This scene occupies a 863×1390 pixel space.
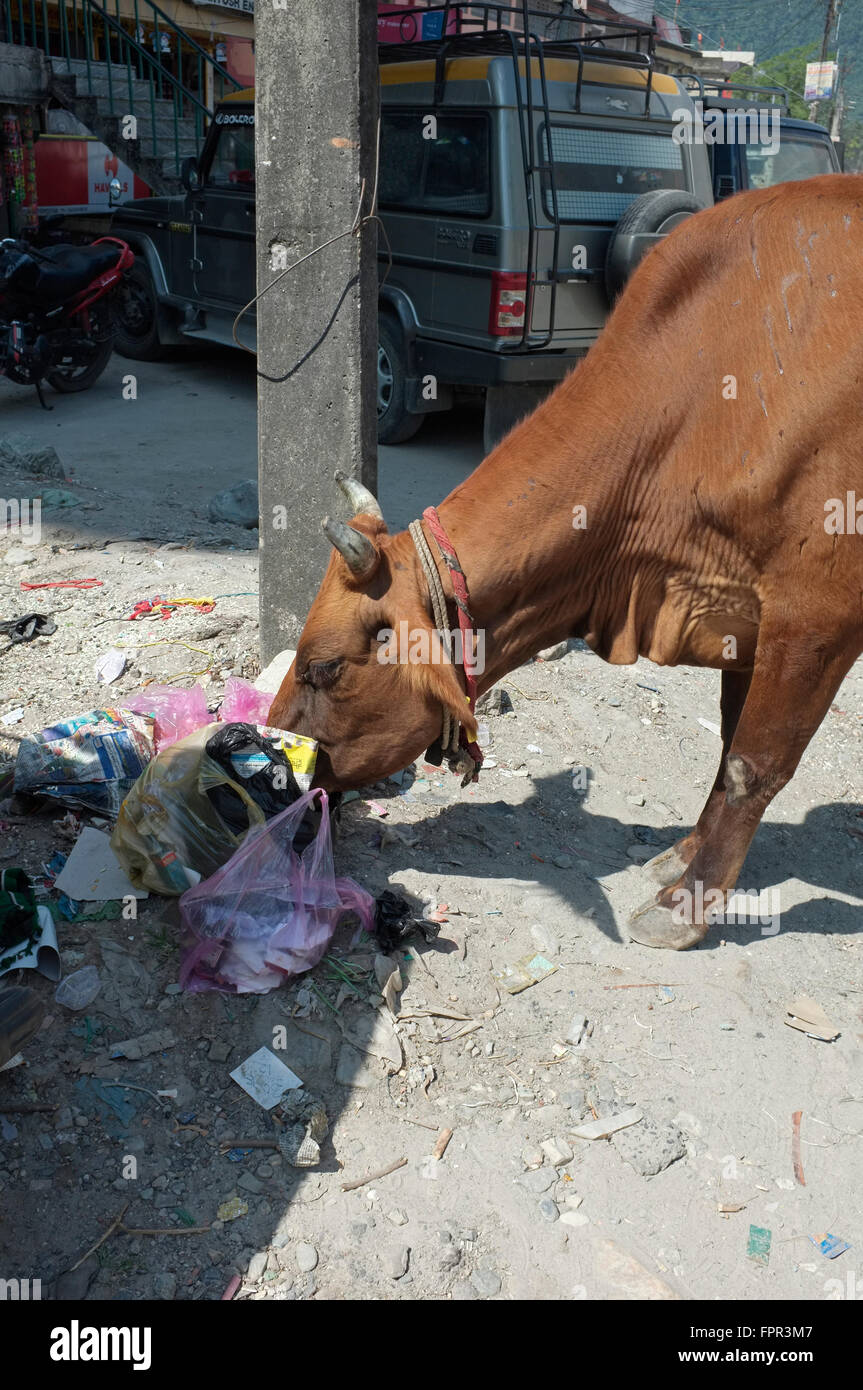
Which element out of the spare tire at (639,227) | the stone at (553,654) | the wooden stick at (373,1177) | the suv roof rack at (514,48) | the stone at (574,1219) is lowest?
the stone at (574,1219)

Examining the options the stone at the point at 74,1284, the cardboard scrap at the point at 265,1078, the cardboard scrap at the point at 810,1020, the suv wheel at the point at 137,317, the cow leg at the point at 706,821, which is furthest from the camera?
the suv wheel at the point at 137,317

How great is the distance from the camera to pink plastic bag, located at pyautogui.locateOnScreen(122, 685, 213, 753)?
14.0ft

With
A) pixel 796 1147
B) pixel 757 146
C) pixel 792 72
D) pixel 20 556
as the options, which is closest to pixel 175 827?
pixel 796 1147

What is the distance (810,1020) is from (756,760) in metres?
0.82

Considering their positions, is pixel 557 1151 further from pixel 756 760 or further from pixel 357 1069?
pixel 756 760

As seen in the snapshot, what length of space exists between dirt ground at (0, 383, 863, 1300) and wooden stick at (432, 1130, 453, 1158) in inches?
0.6

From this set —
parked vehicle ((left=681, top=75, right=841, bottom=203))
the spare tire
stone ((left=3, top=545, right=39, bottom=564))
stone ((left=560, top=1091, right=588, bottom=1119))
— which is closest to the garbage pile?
stone ((left=560, top=1091, right=588, bottom=1119))

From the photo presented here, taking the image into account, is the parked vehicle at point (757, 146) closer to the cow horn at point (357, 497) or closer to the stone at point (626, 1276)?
the cow horn at point (357, 497)

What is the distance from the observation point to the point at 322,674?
3439 millimetres

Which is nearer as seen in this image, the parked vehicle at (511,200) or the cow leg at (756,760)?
the cow leg at (756,760)

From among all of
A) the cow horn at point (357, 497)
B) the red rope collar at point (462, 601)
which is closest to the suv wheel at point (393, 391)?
the cow horn at point (357, 497)

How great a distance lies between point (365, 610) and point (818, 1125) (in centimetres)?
191

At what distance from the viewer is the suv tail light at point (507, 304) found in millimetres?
8297
